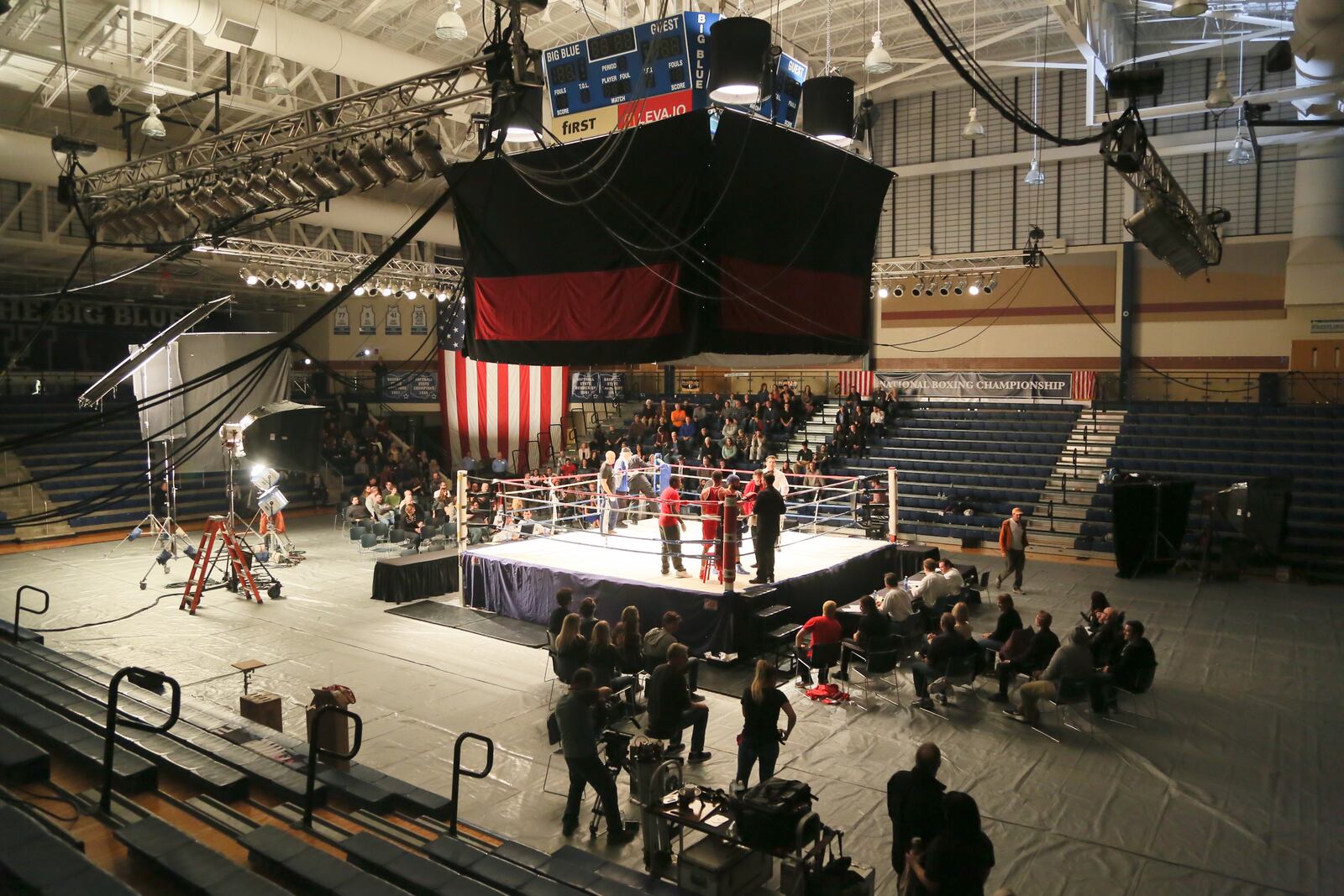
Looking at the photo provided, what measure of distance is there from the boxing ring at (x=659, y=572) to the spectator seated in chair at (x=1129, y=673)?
342 centimetres

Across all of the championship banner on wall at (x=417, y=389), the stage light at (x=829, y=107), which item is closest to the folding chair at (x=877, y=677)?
the stage light at (x=829, y=107)

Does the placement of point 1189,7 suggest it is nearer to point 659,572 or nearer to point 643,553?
point 659,572

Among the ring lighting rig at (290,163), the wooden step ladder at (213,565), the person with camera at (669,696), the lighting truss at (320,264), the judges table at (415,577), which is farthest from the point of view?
the lighting truss at (320,264)

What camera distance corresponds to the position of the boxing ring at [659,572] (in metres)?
9.97

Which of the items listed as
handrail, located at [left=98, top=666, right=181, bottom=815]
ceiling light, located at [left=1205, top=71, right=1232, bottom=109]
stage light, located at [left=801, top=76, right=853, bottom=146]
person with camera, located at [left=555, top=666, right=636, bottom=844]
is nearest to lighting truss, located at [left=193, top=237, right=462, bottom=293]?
stage light, located at [left=801, top=76, right=853, bottom=146]

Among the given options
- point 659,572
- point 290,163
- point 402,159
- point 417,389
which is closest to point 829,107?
point 402,159

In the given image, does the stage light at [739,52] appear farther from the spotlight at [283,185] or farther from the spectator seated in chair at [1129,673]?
the spectator seated in chair at [1129,673]

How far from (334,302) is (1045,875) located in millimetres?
5941

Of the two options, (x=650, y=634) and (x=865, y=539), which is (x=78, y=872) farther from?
(x=865, y=539)

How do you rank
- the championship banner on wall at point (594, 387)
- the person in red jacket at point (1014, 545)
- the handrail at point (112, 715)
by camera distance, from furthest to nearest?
the championship banner on wall at point (594, 387), the person in red jacket at point (1014, 545), the handrail at point (112, 715)

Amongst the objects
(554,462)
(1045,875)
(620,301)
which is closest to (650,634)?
(620,301)

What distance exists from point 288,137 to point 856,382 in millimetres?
18834

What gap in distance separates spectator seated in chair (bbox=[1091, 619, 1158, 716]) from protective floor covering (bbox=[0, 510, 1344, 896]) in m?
0.34

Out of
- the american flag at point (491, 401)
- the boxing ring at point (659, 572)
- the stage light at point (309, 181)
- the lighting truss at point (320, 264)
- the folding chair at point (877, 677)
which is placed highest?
the lighting truss at point (320, 264)
